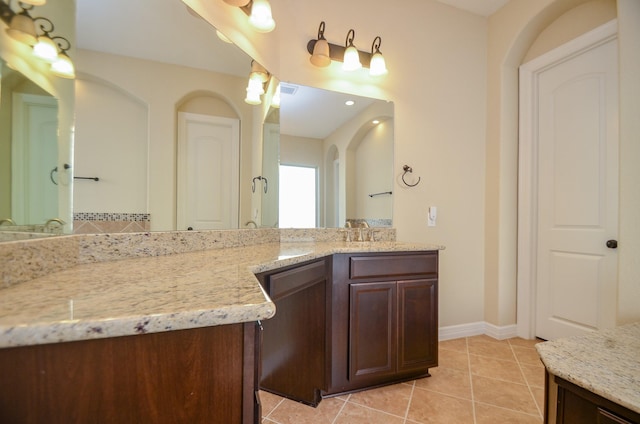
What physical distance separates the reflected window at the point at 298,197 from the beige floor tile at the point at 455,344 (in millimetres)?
1401

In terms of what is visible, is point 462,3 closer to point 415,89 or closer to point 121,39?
point 415,89

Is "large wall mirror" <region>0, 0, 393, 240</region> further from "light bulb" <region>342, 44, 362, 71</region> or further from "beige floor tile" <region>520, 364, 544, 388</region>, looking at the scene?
"beige floor tile" <region>520, 364, 544, 388</region>

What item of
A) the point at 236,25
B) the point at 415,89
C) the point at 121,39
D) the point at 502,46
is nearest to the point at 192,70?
the point at 121,39

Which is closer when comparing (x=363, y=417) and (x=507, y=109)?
(x=363, y=417)

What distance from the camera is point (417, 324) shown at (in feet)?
5.78

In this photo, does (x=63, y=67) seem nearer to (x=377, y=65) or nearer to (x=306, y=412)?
(x=306, y=412)

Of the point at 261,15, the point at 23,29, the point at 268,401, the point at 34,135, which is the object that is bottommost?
the point at 268,401

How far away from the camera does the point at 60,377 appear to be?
17.2 inches

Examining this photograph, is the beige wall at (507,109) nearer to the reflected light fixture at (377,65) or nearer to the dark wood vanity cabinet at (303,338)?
the reflected light fixture at (377,65)

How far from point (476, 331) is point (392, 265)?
1404 mm

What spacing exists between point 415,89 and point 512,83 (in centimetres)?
89

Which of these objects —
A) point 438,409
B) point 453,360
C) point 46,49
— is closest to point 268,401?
point 438,409

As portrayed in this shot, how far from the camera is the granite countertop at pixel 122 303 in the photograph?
413mm

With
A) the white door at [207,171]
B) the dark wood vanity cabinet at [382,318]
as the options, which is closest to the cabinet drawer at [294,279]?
the dark wood vanity cabinet at [382,318]
